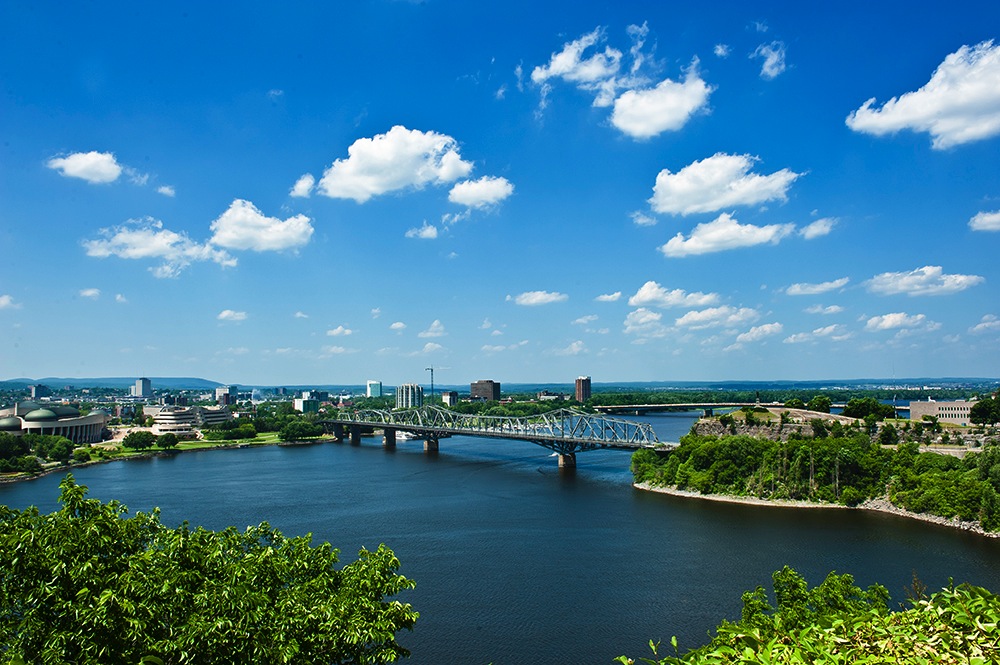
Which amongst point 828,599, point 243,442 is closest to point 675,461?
point 828,599

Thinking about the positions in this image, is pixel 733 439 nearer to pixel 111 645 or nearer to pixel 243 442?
pixel 111 645

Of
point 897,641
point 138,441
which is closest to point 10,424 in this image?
point 138,441

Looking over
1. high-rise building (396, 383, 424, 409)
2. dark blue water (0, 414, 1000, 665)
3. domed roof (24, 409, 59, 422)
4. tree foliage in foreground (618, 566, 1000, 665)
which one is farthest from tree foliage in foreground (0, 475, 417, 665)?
high-rise building (396, 383, 424, 409)

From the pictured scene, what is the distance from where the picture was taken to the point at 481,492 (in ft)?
128

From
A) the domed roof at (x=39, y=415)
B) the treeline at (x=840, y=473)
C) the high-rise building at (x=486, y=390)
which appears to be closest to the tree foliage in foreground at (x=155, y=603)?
the treeline at (x=840, y=473)

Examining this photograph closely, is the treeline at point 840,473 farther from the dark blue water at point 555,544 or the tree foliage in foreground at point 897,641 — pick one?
the tree foliage in foreground at point 897,641

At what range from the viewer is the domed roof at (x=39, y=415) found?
222 feet

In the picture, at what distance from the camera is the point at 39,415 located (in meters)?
68.0

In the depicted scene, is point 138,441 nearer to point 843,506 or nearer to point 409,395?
point 843,506

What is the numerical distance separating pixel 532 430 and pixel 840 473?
1439 inches

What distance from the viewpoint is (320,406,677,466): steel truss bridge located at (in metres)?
49.1

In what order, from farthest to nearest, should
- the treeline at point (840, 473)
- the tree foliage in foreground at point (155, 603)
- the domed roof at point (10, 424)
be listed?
the domed roof at point (10, 424), the treeline at point (840, 473), the tree foliage in foreground at point (155, 603)

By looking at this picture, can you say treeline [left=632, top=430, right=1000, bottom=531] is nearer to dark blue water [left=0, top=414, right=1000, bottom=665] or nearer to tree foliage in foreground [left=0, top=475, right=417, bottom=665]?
dark blue water [left=0, top=414, right=1000, bottom=665]

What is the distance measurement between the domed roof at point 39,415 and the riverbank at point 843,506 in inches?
2516
